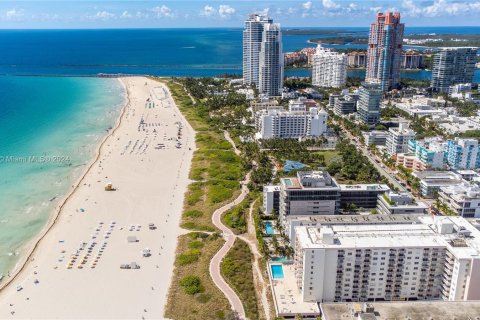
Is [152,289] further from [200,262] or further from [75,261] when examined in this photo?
[75,261]

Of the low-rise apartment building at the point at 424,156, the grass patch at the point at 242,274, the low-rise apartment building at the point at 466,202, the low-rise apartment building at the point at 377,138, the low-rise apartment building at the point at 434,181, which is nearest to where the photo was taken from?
the grass patch at the point at 242,274

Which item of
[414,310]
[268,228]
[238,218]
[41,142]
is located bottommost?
[268,228]

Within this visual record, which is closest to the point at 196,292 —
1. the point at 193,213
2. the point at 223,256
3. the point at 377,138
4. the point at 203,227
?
the point at 223,256

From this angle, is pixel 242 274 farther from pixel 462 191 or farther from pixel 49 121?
pixel 49 121

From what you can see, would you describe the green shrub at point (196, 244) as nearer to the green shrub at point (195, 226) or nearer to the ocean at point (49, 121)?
the green shrub at point (195, 226)

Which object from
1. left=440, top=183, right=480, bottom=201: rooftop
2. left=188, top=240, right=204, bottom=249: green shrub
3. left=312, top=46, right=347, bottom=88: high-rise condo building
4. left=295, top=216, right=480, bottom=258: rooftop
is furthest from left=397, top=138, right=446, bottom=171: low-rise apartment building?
left=312, top=46, right=347, bottom=88: high-rise condo building

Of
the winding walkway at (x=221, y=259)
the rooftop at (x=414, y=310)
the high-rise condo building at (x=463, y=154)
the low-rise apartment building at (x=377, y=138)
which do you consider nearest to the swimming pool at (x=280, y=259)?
the winding walkway at (x=221, y=259)
